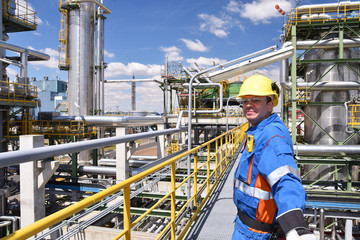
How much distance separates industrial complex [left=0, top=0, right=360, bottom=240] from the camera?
3.68 m

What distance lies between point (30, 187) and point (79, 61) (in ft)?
43.3

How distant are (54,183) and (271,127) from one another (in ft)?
34.5

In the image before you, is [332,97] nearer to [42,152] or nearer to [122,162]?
[122,162]

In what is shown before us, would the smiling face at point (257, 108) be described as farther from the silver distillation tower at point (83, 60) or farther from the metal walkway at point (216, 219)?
the silver distillation tower at point (83, 60)

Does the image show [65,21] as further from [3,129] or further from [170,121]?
[170,121]

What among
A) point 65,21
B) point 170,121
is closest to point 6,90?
point 65,21

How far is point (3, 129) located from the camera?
12.3 m

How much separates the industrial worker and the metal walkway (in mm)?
1777

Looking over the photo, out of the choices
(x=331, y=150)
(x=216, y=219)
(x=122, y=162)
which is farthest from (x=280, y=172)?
(x=331, y=150)

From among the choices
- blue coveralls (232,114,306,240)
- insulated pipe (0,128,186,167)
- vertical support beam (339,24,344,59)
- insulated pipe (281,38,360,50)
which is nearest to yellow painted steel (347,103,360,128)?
vertical support beam (339,24,344,59)

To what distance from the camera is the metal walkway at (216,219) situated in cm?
360

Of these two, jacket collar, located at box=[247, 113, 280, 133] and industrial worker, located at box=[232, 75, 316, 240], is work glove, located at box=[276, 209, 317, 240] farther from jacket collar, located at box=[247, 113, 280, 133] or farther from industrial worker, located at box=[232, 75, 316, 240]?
jacket collar, located at box=[247, 113, 280, 133]

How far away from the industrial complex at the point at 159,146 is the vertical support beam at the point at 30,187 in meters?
0.03

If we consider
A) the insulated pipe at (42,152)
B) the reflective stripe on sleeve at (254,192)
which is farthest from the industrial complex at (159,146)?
the reflective stripe on sleeve at (254,192)
